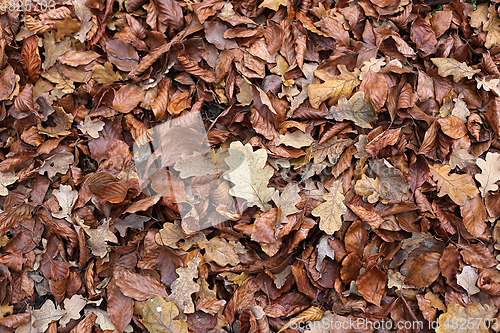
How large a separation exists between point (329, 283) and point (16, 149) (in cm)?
166

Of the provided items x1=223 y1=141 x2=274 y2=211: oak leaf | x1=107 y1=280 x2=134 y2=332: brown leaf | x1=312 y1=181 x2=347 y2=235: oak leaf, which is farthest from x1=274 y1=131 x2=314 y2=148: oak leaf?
x1=107 y1=280 x2=134 y2=332: brown leaf

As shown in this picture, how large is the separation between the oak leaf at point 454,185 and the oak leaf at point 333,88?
55 centimetres

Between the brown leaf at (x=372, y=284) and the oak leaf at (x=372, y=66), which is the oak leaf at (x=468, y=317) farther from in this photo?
the oak leaf at (x=372, y=66)

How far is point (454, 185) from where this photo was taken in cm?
159

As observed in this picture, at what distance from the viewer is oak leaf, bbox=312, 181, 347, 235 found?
5.01 feet

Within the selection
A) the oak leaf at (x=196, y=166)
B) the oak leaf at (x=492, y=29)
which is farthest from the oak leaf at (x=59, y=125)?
the oak leaf at (x=492, y=29)

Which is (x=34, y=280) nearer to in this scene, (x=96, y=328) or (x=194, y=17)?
(x=96, y=328)

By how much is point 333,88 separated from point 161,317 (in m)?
1.32

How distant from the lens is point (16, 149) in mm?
1683

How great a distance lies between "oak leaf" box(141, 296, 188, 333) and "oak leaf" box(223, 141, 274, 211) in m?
0.57

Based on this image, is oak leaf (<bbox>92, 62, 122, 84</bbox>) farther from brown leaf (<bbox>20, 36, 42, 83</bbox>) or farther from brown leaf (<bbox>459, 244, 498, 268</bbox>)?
brown leaf (<bbox>459, 244, 498, 268</bbox>)

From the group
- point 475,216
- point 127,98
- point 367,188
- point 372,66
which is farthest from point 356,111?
point 127,98

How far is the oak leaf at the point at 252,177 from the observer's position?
1.55m

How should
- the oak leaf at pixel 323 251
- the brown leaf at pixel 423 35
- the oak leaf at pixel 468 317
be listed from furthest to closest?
the brown leaf at pixel 423 35, the oak leaf at pixel 323 251, the oak leaf at pixel 468 317
